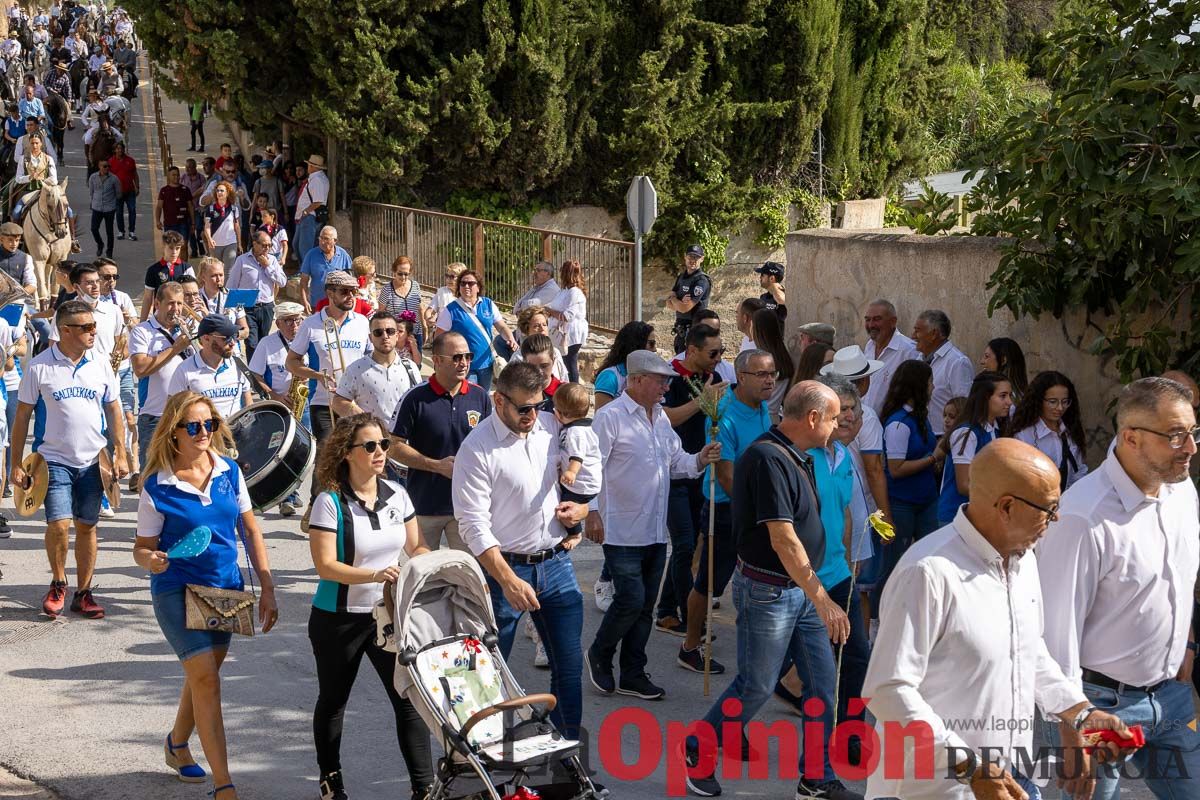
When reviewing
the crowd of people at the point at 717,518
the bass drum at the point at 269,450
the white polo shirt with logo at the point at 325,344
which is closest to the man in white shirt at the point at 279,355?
the crowd of people at the point at 717,518

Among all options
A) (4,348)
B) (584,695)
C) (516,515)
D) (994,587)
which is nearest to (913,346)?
(584,695)

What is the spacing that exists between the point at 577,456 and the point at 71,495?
3824mm

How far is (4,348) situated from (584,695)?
5.83m

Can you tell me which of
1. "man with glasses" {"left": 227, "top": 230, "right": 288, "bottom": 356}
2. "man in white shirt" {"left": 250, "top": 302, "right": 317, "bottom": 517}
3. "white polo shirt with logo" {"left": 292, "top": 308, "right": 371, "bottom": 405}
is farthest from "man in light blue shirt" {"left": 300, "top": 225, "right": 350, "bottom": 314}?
"white polo shirt with logo" {"left": 292, "top": 308, "right": 371, "bottom": 405}

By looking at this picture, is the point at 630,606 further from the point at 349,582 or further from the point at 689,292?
the point at 689,292

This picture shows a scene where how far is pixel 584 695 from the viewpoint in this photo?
8.09 metres

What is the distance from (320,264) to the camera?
15617mm

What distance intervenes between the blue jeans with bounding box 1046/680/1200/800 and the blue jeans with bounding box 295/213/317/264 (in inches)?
685

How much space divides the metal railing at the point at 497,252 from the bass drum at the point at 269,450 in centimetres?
907

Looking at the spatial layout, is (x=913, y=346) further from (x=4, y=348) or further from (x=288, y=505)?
(x=4, y=348)

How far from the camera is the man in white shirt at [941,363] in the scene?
959 centimetres

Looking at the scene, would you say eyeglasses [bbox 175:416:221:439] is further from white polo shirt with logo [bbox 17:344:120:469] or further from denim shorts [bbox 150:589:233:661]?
white polo shirt with logo [bbox 17:344:120:469]

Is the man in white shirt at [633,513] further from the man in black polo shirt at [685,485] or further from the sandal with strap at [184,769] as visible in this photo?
the sandal with strap at [184,769]

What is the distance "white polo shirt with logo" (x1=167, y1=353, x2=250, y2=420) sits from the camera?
10.1m
